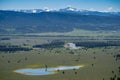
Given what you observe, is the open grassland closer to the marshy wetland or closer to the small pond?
the marshy wetland

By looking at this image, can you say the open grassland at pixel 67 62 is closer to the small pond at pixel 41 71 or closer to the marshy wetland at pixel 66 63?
the marshy wetland at pixel 66 63

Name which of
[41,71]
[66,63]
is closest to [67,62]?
[66,63]

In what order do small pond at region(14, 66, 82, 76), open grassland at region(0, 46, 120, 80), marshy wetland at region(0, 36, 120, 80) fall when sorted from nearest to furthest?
1. open grassland at region(0, 46, 120, 80)
2. marshy wetland at region(0, 36, 120, 80)
3. small pond at region(14, 66, 82, 76)

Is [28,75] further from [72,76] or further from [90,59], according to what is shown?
[90,59]

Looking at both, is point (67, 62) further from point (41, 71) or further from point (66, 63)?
point (41, 71)

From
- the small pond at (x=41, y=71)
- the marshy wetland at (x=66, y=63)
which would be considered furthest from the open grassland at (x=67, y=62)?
the small pond at (x=41, y=71)

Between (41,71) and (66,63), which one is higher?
(41,71)

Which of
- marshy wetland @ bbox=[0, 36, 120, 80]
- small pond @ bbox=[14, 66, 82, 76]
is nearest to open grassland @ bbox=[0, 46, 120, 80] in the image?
marshy wetland @ bbox=[0, 36, 120, 80]

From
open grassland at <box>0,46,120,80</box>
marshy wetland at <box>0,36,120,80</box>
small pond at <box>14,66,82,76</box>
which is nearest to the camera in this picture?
open grassland at <box>0,46,120,80</box>
